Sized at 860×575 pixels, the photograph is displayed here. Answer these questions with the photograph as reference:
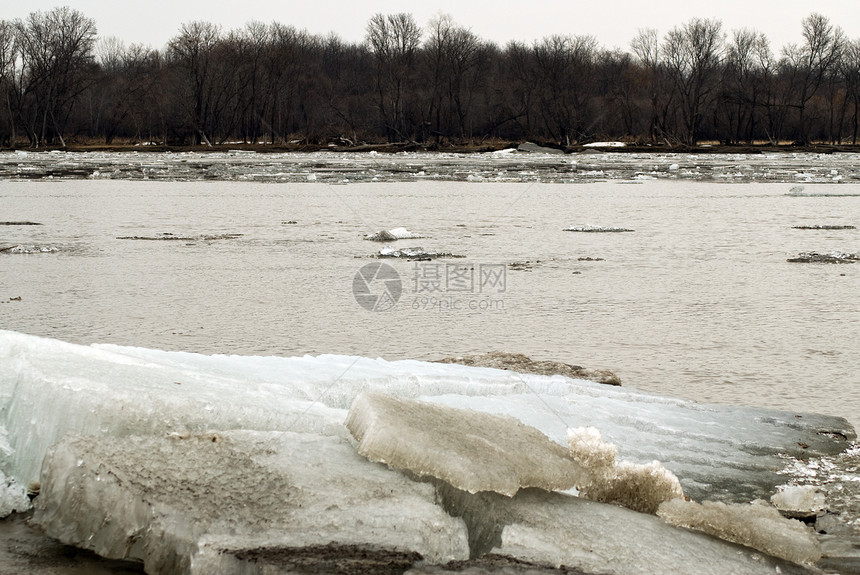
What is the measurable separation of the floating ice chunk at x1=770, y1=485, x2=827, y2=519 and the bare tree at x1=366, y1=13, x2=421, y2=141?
198 ft

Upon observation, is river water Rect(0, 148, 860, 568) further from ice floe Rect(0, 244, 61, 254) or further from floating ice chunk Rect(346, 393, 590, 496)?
floating ice chunk Rect(346, 393, 590, 496)

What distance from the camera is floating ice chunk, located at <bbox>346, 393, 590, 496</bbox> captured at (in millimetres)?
2803

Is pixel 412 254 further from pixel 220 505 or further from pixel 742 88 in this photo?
pixel 742 88

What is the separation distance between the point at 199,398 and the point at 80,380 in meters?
0.43

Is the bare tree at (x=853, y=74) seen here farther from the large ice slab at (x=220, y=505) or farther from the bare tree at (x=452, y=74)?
the large ice slab at (x=220, y=505)

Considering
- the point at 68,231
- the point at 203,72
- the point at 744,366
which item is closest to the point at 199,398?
the point at 744,366

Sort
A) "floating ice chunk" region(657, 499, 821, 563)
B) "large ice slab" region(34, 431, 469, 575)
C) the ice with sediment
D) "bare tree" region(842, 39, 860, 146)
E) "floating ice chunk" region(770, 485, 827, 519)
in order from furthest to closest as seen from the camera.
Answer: "bare tree" region(842, 39, 860, 146) < "floating ice chunk" region(770, 485, 827, 519) < the ice with sediment < "floating ice chunk" region(657, 499, 821, 563) < "large ice slab" region(34, 431, 469, 575)

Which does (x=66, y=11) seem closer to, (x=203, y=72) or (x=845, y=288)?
(x=203, y=72)

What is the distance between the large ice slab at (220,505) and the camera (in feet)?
8.12

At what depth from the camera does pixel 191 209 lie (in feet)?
53.0

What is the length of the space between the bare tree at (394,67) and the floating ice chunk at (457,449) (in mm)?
60292

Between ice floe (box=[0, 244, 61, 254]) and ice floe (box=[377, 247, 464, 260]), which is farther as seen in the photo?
ice floe (box=[0, 244, 61, 254])

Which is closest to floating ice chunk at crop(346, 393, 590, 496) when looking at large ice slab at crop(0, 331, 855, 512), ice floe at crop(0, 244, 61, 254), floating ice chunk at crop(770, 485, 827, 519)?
large ice slab at crop(0, 331, 855, 512)

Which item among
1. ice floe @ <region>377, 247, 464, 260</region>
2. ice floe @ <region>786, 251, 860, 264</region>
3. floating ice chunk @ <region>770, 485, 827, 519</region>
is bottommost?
floating ice chunk @ <region>770, 485, 827, 519</region>
